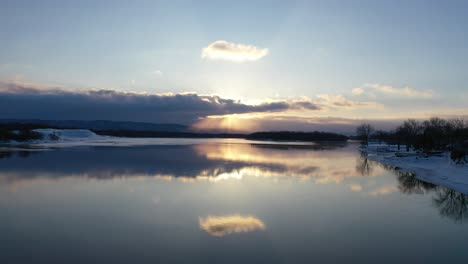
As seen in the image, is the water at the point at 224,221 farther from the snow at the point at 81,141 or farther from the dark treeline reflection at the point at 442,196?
the snow at the point at 81,141

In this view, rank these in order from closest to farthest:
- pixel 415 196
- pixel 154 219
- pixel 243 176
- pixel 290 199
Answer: pixel 154 219 → pixel 290 199 → pixel 415 196 → pixel 243 176

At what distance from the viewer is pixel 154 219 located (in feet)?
32.0

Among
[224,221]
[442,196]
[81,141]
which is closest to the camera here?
[224,221]

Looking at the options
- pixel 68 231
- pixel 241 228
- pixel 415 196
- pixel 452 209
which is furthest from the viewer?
pixel 415 196

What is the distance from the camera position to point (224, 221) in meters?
9.68

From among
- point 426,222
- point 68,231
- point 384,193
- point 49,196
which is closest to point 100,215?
point 68,231

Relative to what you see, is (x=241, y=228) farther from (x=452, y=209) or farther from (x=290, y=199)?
(x=452, y=209)

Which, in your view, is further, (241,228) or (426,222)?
(426,222)

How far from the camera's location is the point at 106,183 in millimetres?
15703

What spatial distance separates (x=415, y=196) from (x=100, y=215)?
12.5m

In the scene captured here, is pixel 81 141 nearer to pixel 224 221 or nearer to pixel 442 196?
pixel 224 221

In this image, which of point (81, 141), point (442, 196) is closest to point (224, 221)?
point (442, 196)

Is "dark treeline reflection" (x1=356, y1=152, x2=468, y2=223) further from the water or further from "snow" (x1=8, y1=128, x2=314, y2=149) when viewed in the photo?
"snow" (x1=8, y1=128, x2=314, y2=149)

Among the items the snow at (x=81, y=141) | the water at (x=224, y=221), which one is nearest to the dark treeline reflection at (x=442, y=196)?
the water at (x=224, y=221)
